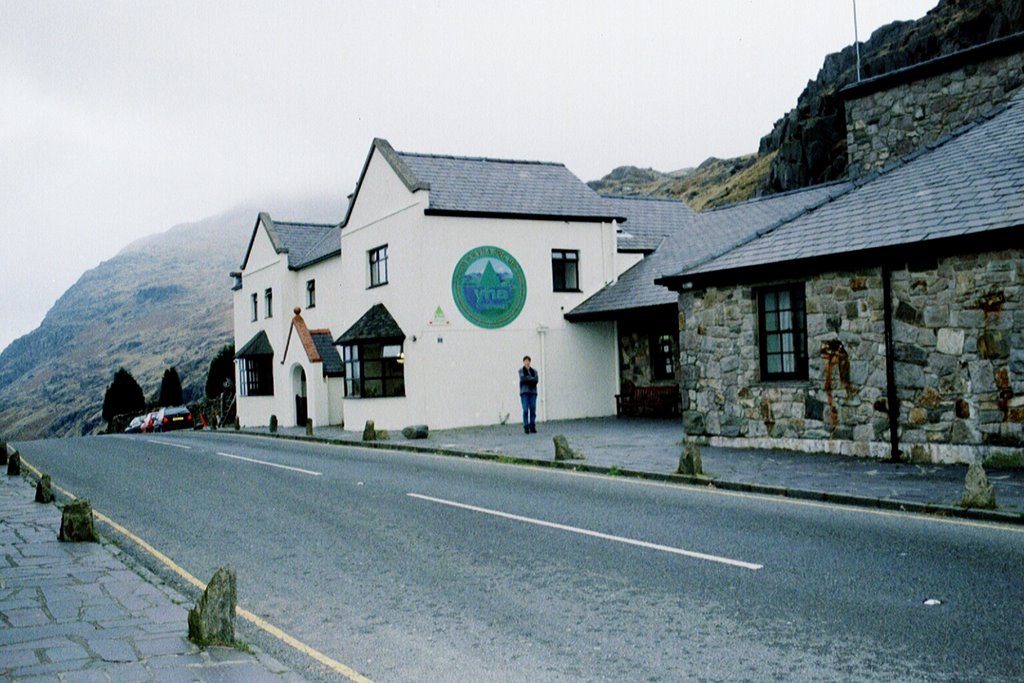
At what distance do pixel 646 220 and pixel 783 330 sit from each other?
17.9 meters

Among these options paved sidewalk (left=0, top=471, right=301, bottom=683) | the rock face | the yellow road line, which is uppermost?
the rock face

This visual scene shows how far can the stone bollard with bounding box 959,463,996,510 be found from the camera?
912 centimetres

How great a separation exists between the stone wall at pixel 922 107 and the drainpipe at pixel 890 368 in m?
6.08

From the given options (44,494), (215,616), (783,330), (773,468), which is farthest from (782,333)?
(215,616)

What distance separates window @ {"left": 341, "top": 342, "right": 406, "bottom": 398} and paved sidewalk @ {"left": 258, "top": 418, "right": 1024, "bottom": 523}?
5058 millimetres

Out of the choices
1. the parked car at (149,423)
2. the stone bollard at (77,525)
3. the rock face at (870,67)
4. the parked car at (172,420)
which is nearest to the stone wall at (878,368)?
the stone bollard at (77,525)

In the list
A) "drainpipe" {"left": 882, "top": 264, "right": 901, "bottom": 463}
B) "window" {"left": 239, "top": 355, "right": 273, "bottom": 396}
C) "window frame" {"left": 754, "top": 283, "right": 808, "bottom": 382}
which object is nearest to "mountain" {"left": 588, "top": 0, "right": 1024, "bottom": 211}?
"window" {"left": 239, "top": 355, "right": 273, "bottom": 396}

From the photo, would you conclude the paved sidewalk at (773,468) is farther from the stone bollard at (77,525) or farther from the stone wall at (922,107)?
the stone wall at (922,107)

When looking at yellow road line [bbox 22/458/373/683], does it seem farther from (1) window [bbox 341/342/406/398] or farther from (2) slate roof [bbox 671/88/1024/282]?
(1) window [bbox 341/342/406/398]

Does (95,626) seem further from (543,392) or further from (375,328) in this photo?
(543,392)

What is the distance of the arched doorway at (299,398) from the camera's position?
3553 cm

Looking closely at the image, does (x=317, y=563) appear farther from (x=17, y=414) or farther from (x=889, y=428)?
(x=17, y=414)

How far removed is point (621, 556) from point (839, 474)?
5.53m

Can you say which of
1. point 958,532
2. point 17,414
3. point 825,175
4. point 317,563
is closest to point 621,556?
point 317,563
